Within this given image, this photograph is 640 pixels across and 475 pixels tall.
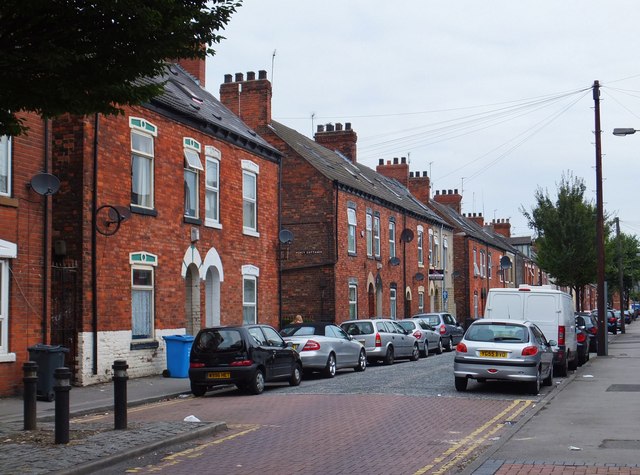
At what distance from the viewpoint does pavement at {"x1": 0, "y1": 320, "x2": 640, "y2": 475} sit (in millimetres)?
9047

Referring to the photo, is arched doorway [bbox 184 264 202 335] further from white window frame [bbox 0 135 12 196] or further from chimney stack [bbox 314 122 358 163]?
chimney stack [bbox 314 122 358 163]

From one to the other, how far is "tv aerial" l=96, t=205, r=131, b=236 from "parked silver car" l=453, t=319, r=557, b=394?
323 inches

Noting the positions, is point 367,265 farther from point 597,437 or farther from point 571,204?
point 597,437

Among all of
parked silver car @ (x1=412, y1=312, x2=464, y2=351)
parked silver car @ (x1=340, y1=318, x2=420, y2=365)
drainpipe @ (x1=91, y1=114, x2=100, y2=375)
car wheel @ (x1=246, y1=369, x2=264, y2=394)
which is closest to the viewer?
car wheel @ (x1=246, y1=369, x2=264, y2=394)

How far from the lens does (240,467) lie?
9.28 m

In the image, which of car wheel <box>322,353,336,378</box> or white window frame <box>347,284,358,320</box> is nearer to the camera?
car wheel <box>322,353,336,378</box>

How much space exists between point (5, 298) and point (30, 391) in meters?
5.59

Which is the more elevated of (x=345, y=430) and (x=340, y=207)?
(x=340, y=207)

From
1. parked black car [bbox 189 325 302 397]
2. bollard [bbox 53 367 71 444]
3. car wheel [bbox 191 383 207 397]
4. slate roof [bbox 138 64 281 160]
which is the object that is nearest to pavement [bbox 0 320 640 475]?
bollard [bbox 53 367 71 444]

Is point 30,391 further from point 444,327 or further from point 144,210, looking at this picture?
point 444,327

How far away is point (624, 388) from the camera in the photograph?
1777 cm

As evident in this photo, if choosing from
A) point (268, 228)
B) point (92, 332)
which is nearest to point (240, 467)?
point (92, 332)

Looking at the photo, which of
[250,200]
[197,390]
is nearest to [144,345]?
[197,390]

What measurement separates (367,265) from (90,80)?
94.8 ft
